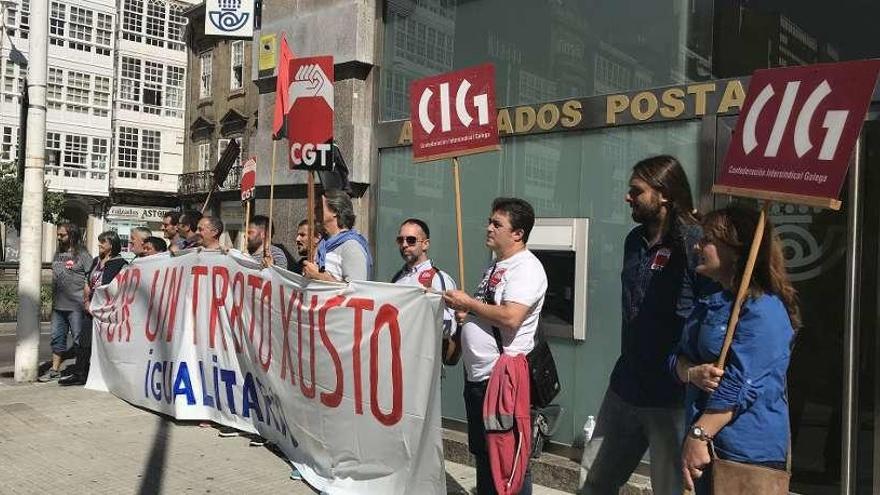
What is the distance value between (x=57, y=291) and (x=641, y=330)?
23.3ft

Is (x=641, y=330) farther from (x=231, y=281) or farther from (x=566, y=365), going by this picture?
(x=231, y=281)

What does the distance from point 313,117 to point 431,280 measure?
5.18 feet

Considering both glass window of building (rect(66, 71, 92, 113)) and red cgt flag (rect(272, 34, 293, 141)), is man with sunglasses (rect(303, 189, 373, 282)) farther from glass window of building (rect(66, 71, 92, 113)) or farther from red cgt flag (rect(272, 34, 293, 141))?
glass window of building (rect(66, 71, 92, 113))

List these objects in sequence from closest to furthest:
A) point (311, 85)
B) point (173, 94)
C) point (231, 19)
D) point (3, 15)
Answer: point (311, 85), point (231, 19), point (3, 15), point (173, 94)

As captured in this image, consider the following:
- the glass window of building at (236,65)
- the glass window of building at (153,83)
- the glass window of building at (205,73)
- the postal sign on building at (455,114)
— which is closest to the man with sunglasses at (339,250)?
the postal sign on building at (455,114)

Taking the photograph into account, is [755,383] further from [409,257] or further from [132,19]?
[132,19]

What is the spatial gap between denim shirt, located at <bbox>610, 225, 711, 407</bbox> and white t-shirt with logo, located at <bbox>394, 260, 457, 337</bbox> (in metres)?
1.24

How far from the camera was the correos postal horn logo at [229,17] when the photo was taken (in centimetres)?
1007

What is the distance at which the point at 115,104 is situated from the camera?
A: 4375 centimetres

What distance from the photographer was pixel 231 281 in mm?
6059

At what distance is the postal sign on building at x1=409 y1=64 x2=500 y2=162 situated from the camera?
431cm

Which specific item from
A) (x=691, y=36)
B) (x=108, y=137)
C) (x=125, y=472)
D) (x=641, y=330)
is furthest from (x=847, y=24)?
(x=108, y=137)

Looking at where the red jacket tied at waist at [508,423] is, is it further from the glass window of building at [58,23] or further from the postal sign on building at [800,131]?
the glass window of building at [58,23]

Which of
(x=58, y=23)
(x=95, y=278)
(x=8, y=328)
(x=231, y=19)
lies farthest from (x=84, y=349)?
(x=58, y=23)
